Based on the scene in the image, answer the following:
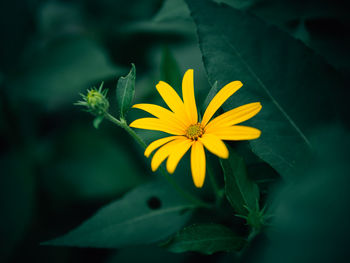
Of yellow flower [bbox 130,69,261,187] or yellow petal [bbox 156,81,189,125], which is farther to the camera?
yellow petal [bbox 156,81,189,125]

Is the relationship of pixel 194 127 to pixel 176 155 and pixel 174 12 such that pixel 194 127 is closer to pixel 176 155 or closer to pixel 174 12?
pixel 176 155

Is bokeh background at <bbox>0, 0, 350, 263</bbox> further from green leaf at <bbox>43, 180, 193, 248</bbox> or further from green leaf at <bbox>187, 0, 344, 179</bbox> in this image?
green leaf at <bbox>187, 0, 344, 179</bbox>

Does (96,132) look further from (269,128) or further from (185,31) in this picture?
(269,128)

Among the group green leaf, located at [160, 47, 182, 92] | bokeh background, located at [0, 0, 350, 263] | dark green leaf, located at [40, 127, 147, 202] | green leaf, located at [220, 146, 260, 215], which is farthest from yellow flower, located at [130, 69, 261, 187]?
dark green leaf, located at [40, 127, 147, 202]

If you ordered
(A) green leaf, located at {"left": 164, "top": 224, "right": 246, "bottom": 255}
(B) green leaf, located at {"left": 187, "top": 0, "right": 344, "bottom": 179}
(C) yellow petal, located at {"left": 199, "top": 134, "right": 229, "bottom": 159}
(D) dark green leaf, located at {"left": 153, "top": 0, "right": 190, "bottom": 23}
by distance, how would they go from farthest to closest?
(D) dark green leaf, located at {"left": 153, "top": 0, "right": 190, "bottom": 23}, (B) green leaf, located at {"left": 187, "top": 0, "right": 344, "bottom": 179}, (A) green leaf, located at {"left": 164, "top": 224, "right": 246, "bottom": 255}, (C) yellow petal, located at {"left": 199, "top": 134, "right": 229, "bottom": 159}

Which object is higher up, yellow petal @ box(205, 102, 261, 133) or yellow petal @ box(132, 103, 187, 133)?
yellow petal @ box(132, 103, 187, 133)

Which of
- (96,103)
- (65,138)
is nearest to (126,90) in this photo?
(96,103)

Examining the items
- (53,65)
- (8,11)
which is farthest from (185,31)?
(8,11)

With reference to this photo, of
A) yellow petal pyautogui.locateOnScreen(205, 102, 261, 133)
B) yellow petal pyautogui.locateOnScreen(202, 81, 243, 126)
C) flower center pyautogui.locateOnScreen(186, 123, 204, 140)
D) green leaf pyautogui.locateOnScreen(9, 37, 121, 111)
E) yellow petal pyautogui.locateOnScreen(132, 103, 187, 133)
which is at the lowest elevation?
yellow petal pyautogui.locateOnScreen(205, 102, 261, 133)

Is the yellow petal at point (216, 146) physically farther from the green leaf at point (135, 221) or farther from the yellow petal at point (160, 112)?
the green leaf at point (135, 221)
